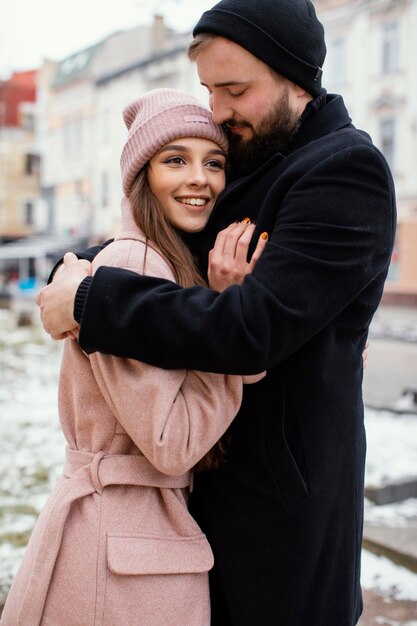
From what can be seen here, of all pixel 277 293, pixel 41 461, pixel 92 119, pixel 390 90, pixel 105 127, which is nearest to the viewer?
pixel 277 293

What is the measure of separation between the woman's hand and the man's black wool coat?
5cm

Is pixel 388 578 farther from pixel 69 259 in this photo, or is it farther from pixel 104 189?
pixel 104 189

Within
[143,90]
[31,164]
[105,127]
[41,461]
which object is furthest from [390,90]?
[31,164]

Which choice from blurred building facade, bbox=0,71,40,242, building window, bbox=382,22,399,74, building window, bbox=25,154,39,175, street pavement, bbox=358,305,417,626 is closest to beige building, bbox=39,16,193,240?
blurred building facade, bbox=0,71,40,242

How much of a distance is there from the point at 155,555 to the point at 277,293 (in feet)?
2.09

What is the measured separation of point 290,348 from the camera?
156 cm

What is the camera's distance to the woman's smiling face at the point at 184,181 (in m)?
1.80

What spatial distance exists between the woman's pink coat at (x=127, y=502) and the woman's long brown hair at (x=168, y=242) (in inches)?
1.6

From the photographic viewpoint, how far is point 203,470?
1796 mm

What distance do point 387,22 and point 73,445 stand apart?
23858 mm

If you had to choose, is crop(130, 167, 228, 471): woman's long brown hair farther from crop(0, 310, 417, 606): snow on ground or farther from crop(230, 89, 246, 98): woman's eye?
crop(0, 310, 417, 606): snow on ground

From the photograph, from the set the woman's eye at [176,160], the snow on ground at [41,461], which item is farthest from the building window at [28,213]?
the woman's eye at [176,160]

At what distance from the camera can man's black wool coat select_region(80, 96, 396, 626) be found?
152cm

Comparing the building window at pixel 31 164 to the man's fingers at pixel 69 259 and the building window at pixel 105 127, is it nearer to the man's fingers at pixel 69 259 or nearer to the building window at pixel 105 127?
the building window at pixel 105 127
